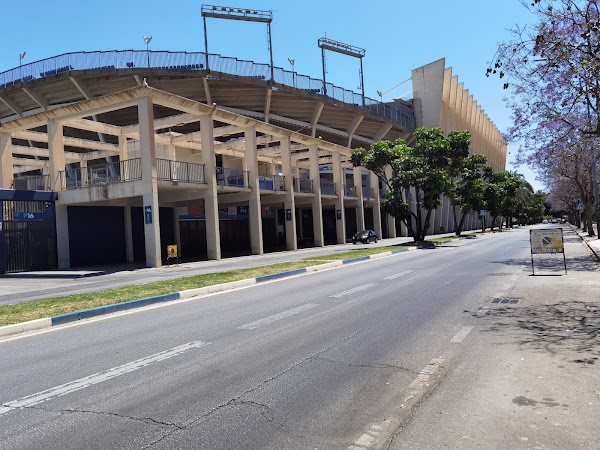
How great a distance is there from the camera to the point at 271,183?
34812 millimetres

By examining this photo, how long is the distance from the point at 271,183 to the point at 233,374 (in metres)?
29.6

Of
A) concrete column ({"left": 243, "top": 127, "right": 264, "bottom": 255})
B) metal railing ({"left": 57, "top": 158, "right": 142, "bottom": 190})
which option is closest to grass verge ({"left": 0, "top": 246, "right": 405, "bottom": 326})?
metal railing ({"left": 57, "top": 158, "right": 142, "bottom": 190})

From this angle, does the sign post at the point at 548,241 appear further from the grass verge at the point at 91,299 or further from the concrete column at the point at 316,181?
the concrete column at the point at 316,181

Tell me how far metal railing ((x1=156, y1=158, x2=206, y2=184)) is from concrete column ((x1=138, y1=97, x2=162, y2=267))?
1245 mm

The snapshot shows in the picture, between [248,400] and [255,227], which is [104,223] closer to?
[255,227]

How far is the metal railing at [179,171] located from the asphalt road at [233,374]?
51.3 feet

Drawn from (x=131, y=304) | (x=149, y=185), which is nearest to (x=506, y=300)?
(x=131, y=304)

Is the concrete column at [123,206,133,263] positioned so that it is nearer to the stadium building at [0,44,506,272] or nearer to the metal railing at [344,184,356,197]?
the stadium building at [0,44,506,272]

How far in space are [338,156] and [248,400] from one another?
3834cm

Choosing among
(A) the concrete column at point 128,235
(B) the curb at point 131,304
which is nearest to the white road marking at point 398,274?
(B) the curb at point 131,304

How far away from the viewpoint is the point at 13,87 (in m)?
38.7

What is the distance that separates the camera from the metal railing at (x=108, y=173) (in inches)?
961

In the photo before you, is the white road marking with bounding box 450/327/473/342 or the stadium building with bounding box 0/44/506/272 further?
the stadium building with bounding box 0/44/506/272

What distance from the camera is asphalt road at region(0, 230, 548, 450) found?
4.05 meters
